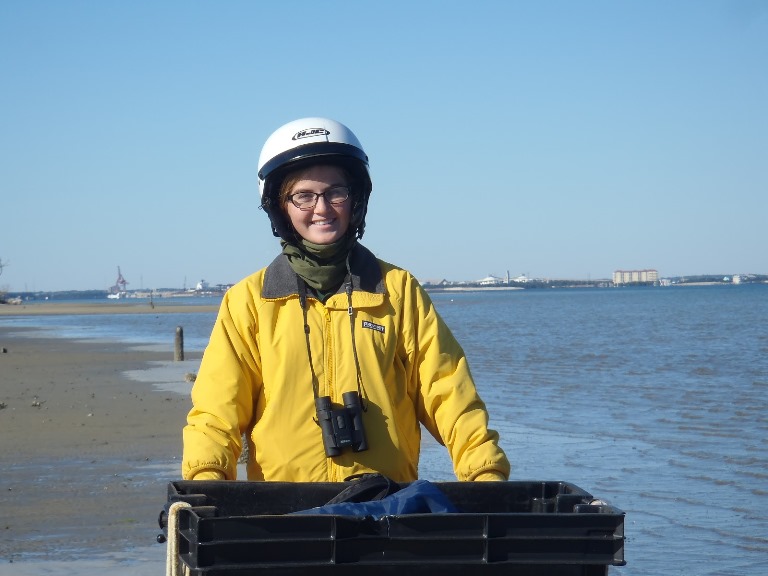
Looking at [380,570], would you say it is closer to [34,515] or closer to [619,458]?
[34,515]

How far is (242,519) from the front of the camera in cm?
253

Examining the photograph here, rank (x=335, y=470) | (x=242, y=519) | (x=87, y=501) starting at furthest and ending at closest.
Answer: (x=87, y=501), (x=335, y=470), (x=242, y=519)

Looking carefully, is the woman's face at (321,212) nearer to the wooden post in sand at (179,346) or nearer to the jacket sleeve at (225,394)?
the jacket sleeve at (225,394)

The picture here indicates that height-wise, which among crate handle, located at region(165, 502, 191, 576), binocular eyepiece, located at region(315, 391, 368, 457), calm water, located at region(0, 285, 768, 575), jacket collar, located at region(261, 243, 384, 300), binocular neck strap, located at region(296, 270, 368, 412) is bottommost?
calm water, located at region(0, 285, 768, 575)

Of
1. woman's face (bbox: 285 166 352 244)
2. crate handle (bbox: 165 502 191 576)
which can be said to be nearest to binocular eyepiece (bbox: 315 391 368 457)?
woman's face (bbox: 285 166 352 244)

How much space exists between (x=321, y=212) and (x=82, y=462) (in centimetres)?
810

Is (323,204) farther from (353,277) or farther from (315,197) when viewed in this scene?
(353,277)

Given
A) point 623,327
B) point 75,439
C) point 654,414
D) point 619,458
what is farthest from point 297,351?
point 623,327

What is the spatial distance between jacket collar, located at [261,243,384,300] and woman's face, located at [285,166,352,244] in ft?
0.33

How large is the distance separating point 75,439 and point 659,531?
709cm

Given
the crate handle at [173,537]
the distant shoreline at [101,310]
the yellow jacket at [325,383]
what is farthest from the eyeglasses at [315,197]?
the distant shoreline at [101,310]

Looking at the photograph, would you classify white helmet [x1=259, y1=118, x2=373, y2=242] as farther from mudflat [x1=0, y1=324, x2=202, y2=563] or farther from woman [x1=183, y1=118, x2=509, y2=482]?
mudflat [x1=0, y1=324, x2=202, y2=563]

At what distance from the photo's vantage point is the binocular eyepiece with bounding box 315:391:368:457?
3.44 m

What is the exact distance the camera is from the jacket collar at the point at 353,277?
143 inches
